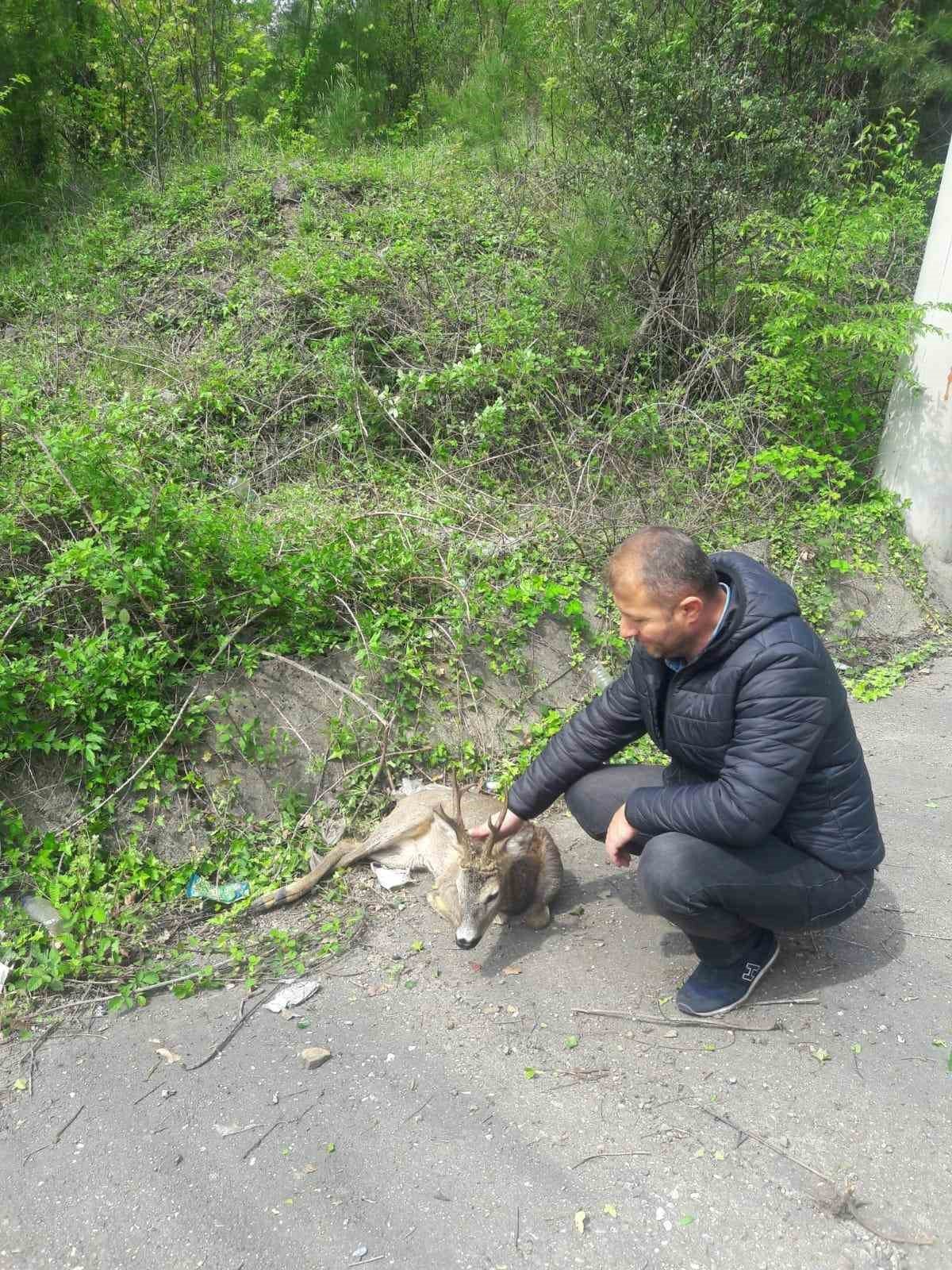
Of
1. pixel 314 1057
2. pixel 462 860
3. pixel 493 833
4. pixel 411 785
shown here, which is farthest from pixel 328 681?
pixel 314 1057

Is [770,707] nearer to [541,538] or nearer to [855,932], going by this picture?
[855,932]

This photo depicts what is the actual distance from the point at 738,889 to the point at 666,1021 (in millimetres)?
650

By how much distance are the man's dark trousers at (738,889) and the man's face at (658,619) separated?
691 mm

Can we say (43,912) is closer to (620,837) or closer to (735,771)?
(620,837)

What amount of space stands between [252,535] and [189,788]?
159 cm

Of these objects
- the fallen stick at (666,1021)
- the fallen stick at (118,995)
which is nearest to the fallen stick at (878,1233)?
the fallen stick at (666,1021)

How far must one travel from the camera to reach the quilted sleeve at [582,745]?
380 centimetres

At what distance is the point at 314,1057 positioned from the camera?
360cm

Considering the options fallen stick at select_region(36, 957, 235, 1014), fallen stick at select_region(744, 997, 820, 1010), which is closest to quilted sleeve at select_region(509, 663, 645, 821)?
fallen stick at select_region(744, 997, 820, 1010)

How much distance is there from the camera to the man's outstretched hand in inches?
161

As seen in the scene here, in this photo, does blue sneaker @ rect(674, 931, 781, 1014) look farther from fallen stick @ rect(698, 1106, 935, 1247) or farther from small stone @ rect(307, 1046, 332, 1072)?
small stone @ rect(307, 1046, 332, 1072)

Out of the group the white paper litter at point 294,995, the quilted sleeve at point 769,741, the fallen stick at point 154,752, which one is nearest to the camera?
the quilted sleeve at point 769,741

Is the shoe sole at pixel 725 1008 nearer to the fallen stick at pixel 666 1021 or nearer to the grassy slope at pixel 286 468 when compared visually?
the fallen stick at pixel 666 1021

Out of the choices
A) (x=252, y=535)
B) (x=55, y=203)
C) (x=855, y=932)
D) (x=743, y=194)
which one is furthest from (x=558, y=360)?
(x=55, y=203)
